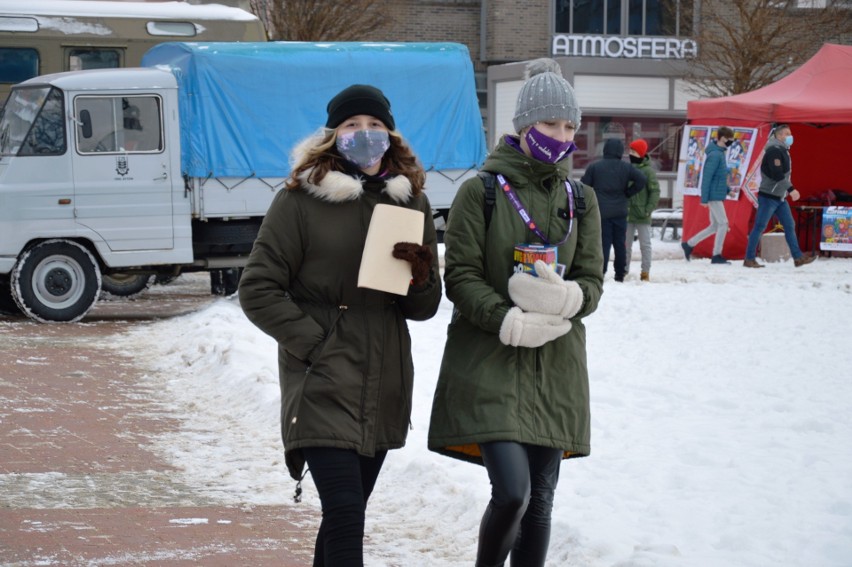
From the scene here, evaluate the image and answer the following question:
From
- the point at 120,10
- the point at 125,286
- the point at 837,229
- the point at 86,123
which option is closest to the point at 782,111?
the point at 837,229

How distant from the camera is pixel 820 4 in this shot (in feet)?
109

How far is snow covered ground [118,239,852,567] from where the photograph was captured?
18.3ft

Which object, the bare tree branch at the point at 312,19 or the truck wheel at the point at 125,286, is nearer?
the truck wheel at the point at 125,286

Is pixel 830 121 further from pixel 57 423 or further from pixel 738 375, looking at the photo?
pixel 57 423

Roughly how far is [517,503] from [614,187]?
1162cm

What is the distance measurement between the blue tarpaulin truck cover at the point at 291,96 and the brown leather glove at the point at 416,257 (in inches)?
405

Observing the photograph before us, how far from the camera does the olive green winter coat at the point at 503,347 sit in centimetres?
427

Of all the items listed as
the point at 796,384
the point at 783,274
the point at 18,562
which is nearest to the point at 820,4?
the point at 783,274

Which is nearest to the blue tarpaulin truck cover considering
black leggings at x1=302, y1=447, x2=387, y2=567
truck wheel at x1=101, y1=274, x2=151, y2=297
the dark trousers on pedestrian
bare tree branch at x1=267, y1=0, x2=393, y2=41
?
the dark trousers on pedestrian

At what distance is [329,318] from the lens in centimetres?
419

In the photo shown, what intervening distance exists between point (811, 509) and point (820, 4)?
29736mm

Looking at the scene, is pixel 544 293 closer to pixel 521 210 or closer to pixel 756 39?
pixel 521 210

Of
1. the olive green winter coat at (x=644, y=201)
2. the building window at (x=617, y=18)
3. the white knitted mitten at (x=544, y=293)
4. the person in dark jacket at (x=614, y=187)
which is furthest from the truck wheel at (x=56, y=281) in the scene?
the building window at (x=617, y=18)

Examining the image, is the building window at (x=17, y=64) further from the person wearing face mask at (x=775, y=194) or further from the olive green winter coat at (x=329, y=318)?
the olive green winter coat at (x=329, y=318)
